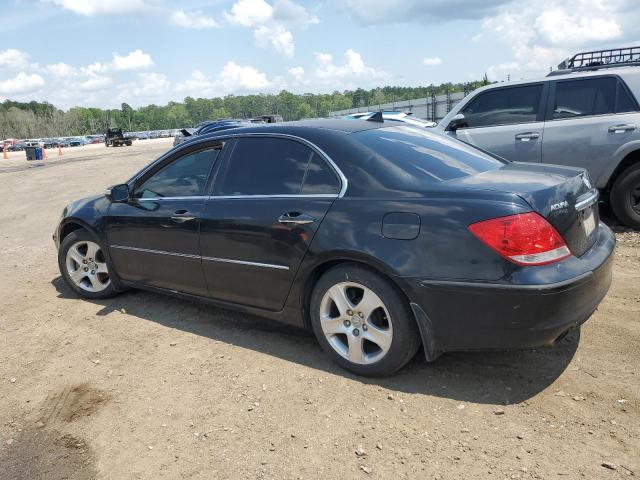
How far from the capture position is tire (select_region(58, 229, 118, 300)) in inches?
203

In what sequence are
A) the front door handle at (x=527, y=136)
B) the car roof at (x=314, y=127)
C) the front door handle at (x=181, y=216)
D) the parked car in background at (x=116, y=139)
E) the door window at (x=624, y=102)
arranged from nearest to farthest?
the car roof at (x=314, y=127)
the front door handle at (x=181, y=216)
the door window at (x=624, y=102)
the front door handle at (x=527, y=136)
the parked car in background at (x=116, y=139)

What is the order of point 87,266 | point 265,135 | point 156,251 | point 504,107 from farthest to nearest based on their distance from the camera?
point 504,107 < point 87,266 < point 156,251 < point 265,135

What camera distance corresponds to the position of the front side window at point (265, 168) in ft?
12.2

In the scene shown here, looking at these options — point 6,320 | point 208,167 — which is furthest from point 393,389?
point 6,320

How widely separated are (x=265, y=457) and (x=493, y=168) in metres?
2.48

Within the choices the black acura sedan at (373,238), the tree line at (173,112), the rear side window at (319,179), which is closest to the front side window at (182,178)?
the black acura sedan at (373,238)

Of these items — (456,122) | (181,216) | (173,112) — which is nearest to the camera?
(181,216)

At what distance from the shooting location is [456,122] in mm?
7180

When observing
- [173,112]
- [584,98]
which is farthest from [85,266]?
[173,112]

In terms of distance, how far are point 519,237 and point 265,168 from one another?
6.11 feet

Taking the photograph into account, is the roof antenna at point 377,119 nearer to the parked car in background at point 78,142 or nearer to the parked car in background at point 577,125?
the parked car in background at point 577,125

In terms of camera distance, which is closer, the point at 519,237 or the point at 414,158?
the point at 519,237

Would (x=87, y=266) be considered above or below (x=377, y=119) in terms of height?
below

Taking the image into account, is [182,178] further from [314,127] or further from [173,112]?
Result: [173,112]
